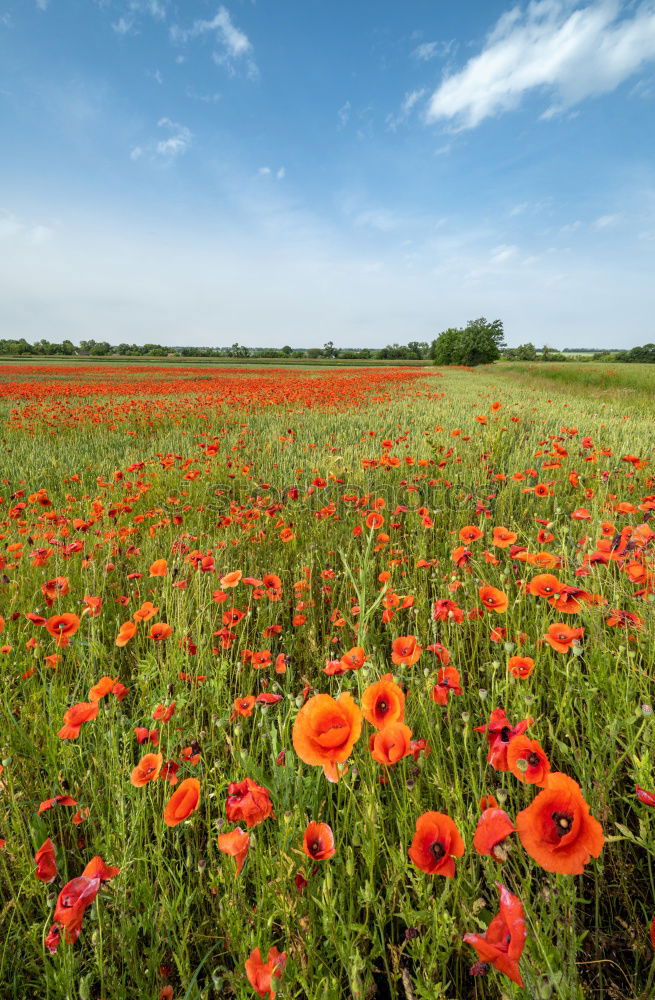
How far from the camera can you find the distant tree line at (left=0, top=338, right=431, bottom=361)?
71.4 meters

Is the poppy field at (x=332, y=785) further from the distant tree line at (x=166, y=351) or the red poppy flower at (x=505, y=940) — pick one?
the distant tree line at (x=166, y=351)

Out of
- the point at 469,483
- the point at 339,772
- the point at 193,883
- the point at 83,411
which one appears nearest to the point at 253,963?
the point at 339,772

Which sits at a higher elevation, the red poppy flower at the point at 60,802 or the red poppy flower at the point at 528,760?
the red poppy flower at the point at 528,760

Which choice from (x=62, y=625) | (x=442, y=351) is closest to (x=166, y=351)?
(x=442, y=351)

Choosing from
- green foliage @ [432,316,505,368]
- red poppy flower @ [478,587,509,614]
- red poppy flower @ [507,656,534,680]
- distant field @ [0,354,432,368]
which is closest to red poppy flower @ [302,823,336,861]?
red poppy flower @ [507,656,534,680]

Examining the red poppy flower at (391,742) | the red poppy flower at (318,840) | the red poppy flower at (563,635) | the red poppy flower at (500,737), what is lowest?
the red poppy flower at (318,840)

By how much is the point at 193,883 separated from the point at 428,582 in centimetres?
177

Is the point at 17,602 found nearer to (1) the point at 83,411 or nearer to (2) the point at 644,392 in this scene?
(1) the point at 83,411

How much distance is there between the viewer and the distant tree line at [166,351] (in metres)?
71.4

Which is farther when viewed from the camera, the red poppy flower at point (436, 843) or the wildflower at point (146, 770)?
the wildflower at point (146, 770)

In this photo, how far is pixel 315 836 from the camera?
0.87 meters

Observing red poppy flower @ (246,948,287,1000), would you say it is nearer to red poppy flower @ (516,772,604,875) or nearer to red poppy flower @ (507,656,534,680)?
red poppy flower @ (516,772,604,875)

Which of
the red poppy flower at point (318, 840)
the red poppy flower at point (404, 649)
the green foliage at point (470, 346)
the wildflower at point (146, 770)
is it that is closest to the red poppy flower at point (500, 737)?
the red poppy flower at point (404, 649)

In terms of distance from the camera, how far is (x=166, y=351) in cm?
7812
